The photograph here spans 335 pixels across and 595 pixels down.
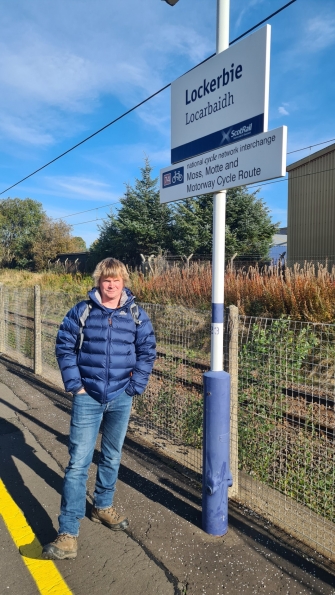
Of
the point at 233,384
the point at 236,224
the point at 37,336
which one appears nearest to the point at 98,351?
the point at 233,384

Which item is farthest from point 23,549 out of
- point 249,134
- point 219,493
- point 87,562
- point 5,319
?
point 5,319

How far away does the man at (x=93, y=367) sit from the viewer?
9.32 ft

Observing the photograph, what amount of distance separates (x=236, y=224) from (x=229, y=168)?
762 inches

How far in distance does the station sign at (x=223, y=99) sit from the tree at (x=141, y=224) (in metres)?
21.2

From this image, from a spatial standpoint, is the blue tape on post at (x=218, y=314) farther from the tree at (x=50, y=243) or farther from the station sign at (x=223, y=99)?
the tree at (x=50, y=243)

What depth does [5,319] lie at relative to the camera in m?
9.86

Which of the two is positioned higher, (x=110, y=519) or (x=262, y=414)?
(x=262, y=414)

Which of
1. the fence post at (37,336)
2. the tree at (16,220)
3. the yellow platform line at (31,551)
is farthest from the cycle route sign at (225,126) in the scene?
the tree at (16,220)

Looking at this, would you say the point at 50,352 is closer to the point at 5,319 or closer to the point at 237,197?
the point at 5,319

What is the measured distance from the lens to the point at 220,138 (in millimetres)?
2930

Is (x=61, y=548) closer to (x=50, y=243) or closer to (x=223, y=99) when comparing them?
(x=223, y=99)

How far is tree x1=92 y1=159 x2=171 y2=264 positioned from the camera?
25.2m

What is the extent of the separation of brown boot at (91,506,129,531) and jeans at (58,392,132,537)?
0.25 m

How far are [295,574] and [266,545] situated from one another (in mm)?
308
